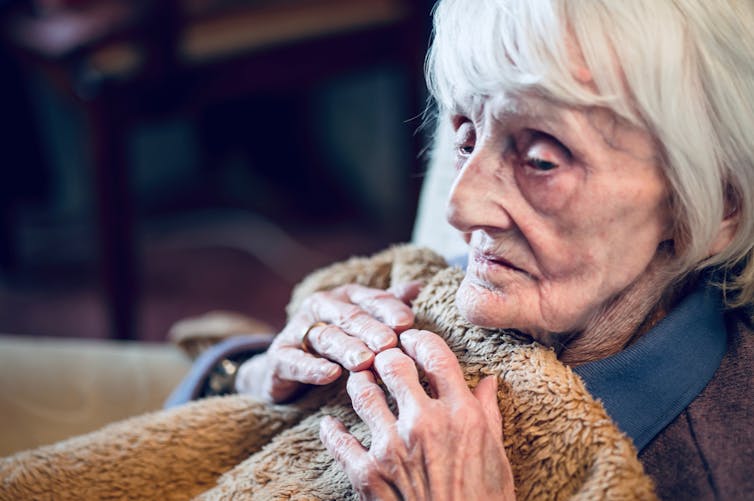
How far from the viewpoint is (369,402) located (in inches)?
33.8

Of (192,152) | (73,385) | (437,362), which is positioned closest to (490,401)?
(437,362)

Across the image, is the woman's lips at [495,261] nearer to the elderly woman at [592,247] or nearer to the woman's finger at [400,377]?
the elderly woman at [592,247]

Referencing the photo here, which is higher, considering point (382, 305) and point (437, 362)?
point (382, 305)

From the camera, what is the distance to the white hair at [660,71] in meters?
0.77

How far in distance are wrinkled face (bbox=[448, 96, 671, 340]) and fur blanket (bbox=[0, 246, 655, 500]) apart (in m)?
0.05

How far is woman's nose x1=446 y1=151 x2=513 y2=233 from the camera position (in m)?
0.86

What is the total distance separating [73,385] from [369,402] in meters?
0.72

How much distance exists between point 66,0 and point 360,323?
5.38 ft

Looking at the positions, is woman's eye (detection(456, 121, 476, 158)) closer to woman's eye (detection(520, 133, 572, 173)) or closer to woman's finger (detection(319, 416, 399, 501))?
woman's eye (detection(520, 133, 572, 173))

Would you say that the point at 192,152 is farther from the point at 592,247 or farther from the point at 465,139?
the point at 592,247

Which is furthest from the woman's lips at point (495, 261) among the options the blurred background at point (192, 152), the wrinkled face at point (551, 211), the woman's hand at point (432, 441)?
the blurred background at point (192, 152)

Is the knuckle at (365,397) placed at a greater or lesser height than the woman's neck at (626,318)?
greater

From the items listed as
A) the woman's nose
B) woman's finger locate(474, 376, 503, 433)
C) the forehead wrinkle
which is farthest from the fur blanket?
the forehead wrinkle

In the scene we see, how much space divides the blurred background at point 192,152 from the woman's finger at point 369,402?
3.22ft
